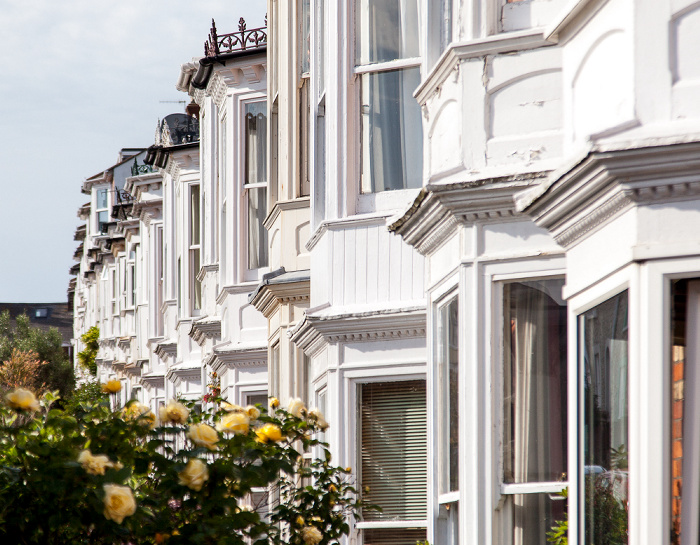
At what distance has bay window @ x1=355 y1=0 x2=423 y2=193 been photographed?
9.12 meters

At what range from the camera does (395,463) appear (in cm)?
916

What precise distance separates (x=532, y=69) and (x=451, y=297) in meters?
1.45

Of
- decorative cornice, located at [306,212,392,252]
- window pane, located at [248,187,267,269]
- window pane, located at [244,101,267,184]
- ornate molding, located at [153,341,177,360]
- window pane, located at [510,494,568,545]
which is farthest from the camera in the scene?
ornate molding, located at [153,341,177,360]

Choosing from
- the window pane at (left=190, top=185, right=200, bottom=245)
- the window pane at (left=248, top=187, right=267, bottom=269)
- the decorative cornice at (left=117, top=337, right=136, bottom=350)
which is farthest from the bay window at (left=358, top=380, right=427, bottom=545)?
the decorative cornice at (left=117, top=337, right=136, bottom=350)

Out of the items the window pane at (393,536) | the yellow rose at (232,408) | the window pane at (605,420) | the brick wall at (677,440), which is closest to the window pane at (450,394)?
the yellow rose at (232,408)

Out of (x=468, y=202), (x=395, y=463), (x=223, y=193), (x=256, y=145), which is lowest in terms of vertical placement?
(x=395, y=463)

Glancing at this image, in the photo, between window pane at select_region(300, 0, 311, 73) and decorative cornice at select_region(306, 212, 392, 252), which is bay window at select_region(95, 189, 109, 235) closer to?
window pane at select_region(300, 0, 311, 73)

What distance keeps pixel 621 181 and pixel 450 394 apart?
9.37 feet

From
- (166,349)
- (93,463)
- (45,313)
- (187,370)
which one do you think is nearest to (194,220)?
(187,370)

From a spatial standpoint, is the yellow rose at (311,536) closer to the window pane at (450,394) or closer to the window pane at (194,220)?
the window pane at (450,394)

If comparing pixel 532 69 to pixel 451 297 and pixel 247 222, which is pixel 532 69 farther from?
pixel 247 222

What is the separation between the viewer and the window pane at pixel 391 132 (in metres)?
9.15

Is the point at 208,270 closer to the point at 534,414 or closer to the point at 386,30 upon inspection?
the point at 386,30

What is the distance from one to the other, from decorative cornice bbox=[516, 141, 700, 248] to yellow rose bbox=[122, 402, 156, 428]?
2.38 m
